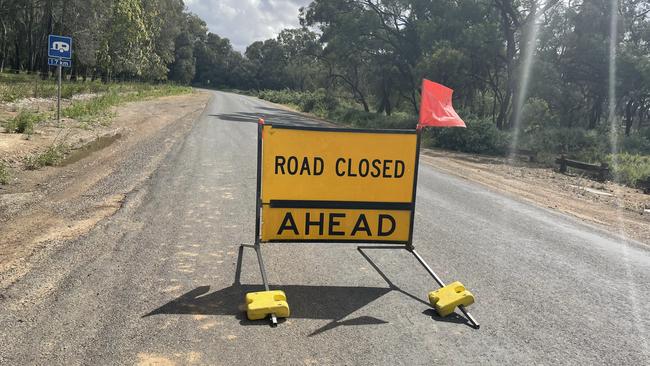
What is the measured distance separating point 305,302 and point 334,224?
106cm

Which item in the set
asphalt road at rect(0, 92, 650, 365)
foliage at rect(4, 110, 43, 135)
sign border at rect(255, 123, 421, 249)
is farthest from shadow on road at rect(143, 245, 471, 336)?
foliage at rect(4, 110, 43, 135)

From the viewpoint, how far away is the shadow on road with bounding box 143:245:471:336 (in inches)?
162

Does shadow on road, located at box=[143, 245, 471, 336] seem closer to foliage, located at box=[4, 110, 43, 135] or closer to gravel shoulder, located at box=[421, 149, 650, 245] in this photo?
gravel shoulder, located at box=[421, 149, 650, 245]

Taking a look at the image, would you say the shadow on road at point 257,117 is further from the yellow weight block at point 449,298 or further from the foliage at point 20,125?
the yellow weight block at point 449,298

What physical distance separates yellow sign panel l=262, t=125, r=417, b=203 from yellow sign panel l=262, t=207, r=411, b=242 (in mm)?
151

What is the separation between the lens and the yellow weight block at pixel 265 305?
401 cm

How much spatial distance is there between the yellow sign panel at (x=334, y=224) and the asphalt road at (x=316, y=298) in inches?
16.0

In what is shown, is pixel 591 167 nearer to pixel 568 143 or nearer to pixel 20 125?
pixel 568 143

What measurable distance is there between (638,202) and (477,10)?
81.2 ft

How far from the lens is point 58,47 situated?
54.3 ft

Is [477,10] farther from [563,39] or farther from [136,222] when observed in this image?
[136,222]

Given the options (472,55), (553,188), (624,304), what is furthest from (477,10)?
(624,304)

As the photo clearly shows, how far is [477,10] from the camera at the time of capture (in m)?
34.6

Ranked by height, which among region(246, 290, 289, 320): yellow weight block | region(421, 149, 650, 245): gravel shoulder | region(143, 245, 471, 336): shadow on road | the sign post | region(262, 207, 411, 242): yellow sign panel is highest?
the sign post
